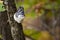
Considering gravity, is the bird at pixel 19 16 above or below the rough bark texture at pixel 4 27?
above

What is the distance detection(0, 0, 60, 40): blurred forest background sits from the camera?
201 cm

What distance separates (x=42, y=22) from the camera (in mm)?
2104

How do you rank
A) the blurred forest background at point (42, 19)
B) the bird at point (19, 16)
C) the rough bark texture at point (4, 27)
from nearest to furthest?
the bird at point (19, 16) < the rough bark texture at point (4, 27) < the blurred forest background at point (42, 19)

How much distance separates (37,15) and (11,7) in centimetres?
114

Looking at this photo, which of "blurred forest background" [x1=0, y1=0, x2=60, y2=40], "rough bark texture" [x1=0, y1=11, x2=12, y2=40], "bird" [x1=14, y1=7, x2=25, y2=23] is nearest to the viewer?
"bird" [x1=14, y1=7, x2=25, y2=23]

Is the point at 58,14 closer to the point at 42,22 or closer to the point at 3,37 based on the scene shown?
the point at 42,22

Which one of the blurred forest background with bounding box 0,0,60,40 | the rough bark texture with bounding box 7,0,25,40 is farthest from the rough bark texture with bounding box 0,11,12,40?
the blurred forest background with bounding box 0,0,60,40

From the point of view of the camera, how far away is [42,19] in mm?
2115

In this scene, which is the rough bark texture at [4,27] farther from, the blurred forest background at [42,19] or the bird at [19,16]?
the blurred forest background at [42,19]

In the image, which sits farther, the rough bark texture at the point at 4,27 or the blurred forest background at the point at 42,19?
the blurred forest background at the point at 42,19

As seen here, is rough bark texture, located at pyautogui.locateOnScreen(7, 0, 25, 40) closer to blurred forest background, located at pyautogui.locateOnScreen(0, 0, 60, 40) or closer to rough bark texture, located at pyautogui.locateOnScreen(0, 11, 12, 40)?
rough bark texture, located at pyautogui.locateOnScreen(0, 11, 12, 40)

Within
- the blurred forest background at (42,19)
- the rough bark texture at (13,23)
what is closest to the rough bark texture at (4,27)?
the rough bark texture at (13,23)

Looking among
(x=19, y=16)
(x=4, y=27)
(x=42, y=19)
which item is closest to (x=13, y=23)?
(x=19, y=16)

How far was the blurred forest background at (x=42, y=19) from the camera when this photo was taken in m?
2.01
